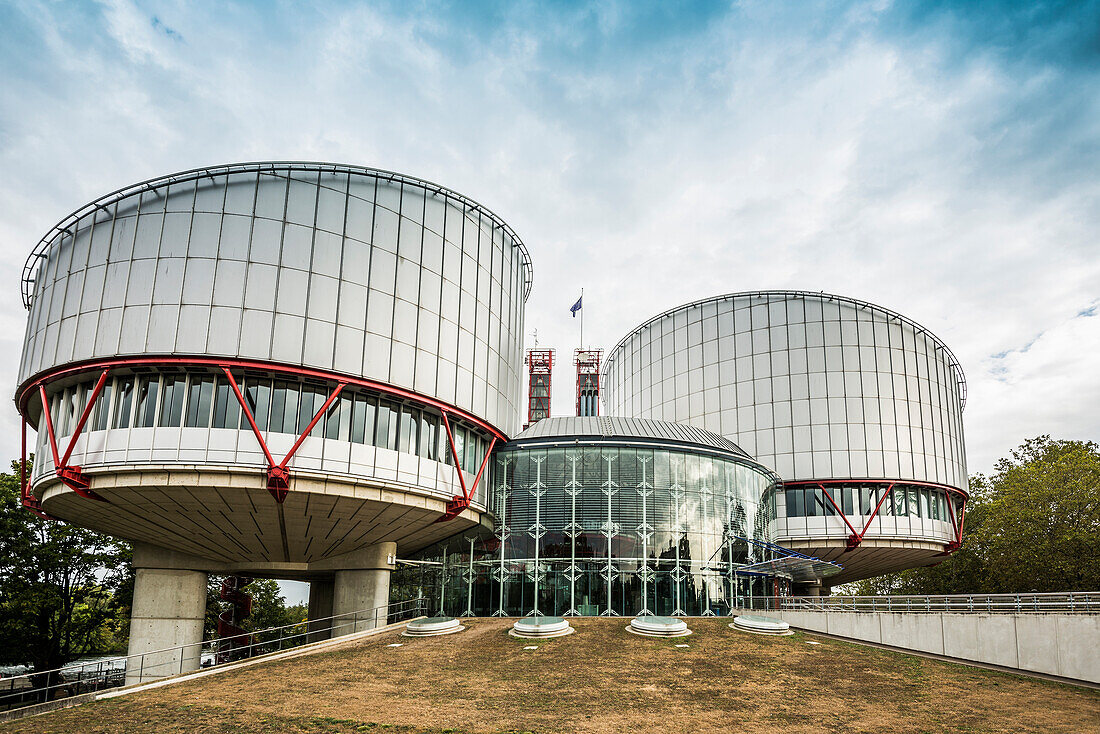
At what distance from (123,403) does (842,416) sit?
48.7 m

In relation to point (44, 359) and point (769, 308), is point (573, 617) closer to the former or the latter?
point (44, 359)

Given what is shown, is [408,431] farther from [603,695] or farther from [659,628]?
[603,695]

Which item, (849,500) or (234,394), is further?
(849,500)

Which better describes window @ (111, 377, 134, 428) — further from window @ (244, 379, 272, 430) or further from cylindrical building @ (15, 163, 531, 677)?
window @ (244, 379, 272, 430)

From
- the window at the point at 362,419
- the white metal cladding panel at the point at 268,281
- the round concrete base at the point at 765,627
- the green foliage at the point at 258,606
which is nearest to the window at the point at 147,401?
the white metal cladding panel at the point at 268,281

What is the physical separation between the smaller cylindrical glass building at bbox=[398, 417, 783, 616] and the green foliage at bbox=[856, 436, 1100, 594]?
2398cm

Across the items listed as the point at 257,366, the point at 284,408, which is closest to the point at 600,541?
the point at 284,408

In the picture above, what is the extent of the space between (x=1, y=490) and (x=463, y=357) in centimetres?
2909

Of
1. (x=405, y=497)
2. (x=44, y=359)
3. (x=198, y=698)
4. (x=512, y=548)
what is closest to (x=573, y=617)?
(x=512, y=548)

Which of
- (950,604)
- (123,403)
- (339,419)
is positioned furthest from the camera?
(339,419)

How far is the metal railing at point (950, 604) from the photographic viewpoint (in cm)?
2461

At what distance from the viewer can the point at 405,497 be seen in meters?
34.0

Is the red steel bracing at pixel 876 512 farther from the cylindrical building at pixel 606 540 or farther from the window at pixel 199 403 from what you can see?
the window at pixel 199 403

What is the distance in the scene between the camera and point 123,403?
30469mm
